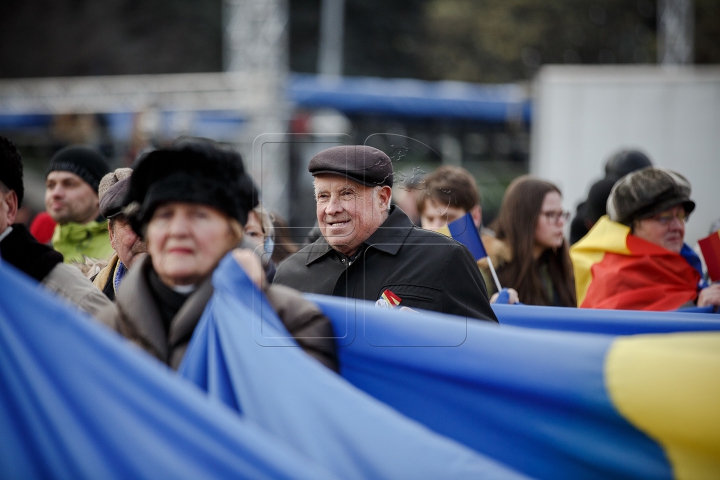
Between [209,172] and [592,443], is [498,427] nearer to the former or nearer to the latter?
[592,443]

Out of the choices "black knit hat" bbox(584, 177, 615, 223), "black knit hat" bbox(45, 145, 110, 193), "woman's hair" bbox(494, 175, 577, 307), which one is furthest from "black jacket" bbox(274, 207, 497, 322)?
"black knit hat" bbox(584, 177, 615, 223)

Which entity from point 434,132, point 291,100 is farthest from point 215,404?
point 434,132

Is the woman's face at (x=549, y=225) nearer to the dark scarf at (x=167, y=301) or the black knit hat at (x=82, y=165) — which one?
the black knit hat at (x=82, y=165)

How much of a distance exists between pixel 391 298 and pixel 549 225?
216cm

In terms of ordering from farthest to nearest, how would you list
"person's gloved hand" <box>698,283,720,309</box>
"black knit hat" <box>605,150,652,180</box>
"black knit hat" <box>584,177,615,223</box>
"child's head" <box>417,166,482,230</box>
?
"black knit hat" <box>605,150,652,180</box>, "black knit hat" <box>584,177,615,223</box>, "child's head" <box>417,166,482,230</box>, "person's gloved hand" <box>698,283,720,309</box>

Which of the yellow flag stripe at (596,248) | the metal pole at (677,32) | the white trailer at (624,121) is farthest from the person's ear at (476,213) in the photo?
the metal pole at (677,32)

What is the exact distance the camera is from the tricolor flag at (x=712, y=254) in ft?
13.3

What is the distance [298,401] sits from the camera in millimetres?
1917

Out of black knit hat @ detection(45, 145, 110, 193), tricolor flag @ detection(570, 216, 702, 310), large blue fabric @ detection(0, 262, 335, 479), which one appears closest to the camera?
large blue fabric @ detection(0, 262, 335, 479)

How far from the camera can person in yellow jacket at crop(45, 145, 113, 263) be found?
4.49 m

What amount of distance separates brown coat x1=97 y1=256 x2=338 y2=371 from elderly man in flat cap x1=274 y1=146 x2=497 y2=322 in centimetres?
74

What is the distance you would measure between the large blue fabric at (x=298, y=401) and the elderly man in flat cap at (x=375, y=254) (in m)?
0.99

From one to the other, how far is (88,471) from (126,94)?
14.0 metres

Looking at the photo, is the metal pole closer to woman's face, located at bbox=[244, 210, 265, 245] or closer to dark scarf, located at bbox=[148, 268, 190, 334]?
woman's face, located at bbox=[244, 210, 265, 245]
